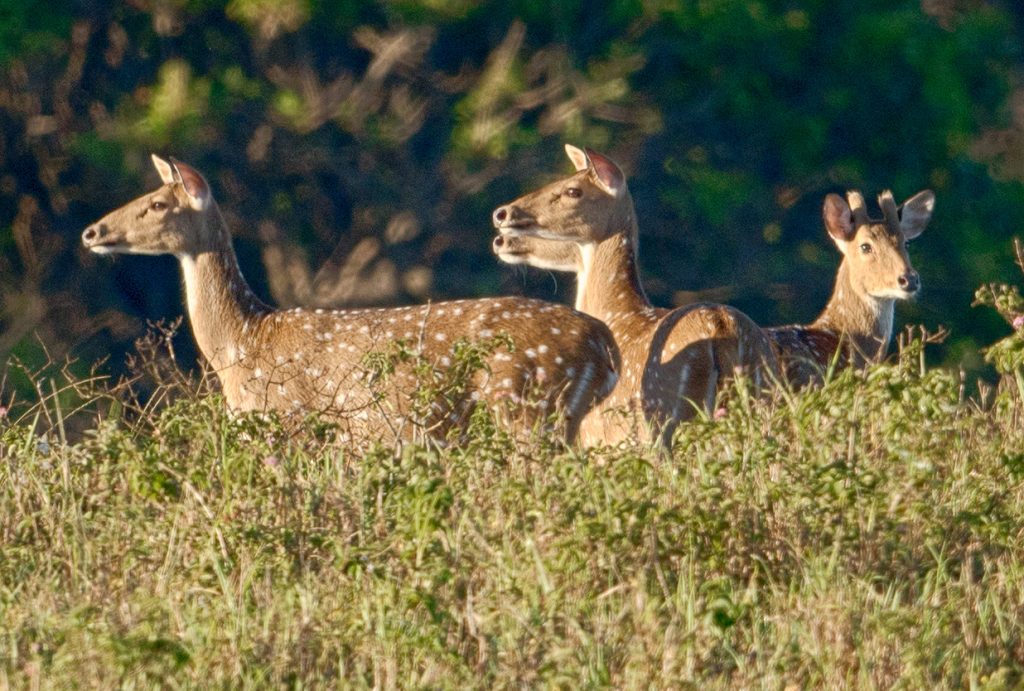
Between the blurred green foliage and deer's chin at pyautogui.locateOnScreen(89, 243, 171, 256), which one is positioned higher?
deer's chin at pyautogui.locateOnScreen(89, 243, 171, 256)

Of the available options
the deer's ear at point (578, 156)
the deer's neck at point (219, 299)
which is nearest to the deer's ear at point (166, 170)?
the deer's neck at point (219, 299)

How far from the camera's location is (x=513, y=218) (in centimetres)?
1052

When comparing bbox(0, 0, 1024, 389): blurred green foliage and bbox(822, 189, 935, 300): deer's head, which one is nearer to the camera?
bbox(822, 189, 935, 300): deer's head

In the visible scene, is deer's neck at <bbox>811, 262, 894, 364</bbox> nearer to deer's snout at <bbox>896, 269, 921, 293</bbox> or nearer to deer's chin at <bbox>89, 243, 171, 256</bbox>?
deer's snout at <bbox>896, 269, 921, 293</bbox>

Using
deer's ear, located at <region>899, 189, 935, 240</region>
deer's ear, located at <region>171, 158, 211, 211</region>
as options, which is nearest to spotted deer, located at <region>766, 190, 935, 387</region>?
deer's ear, located at <region>899, 189, 935, 240</region>

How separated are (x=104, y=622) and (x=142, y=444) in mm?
1671

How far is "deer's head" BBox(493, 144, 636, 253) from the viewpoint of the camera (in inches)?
417

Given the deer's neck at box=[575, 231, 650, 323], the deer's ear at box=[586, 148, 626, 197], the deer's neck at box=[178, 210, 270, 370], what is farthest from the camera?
the deer's ear at box=[586, 148, 626, 197]

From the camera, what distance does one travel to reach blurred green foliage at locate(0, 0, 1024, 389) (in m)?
16.4

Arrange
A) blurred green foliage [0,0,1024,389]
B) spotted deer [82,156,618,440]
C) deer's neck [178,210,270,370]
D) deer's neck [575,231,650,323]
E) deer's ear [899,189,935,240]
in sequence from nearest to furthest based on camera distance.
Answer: spotted deer [82,156,618,440] → deer's neck [178,210,270,370] → deer's neck [575,231,650,323] → deer's ear [899,189,935,240] → blurred green foliage [0,0,1024,389]

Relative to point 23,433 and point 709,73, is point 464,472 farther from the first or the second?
point 709,73

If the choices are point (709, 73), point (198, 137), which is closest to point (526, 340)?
point (198, 137)

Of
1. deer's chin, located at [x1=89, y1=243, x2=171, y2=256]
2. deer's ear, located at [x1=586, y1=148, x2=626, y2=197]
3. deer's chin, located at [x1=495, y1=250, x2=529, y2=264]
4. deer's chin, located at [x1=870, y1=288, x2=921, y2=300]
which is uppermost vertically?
deer's chin, located at [x1=89, y1=243, x2=171, y2=256]

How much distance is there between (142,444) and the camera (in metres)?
6.32
